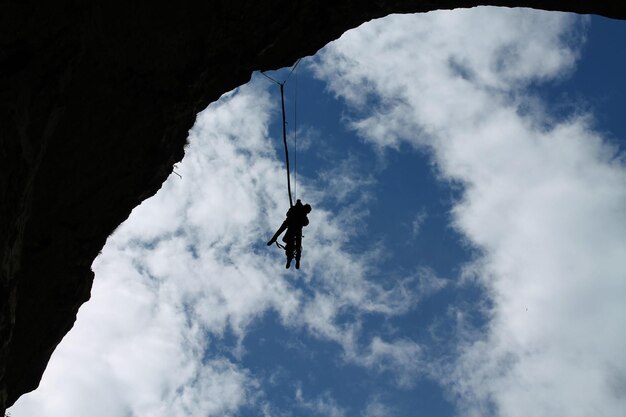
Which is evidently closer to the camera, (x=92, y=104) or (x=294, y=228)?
(x=92, y=104)

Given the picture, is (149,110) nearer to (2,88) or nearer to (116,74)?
(116,74)

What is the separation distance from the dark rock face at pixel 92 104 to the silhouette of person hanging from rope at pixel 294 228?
360 centimetres

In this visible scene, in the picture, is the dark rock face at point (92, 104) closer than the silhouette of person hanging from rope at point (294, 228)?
Yes

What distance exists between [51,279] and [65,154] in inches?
119

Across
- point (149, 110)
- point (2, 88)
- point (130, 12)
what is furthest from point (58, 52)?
point (149, 110)

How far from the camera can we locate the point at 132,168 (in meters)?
12.6

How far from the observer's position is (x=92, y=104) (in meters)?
11.4

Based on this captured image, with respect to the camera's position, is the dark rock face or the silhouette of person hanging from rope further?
the silhouette of person hanging from rope

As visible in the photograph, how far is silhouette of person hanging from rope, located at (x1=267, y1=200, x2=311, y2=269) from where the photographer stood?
15.8 m

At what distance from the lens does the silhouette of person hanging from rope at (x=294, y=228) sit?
1579 cm

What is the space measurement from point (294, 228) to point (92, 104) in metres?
6.67

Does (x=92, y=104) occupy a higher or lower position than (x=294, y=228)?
lower

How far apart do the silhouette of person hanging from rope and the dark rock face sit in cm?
360

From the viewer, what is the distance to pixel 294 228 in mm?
15922
